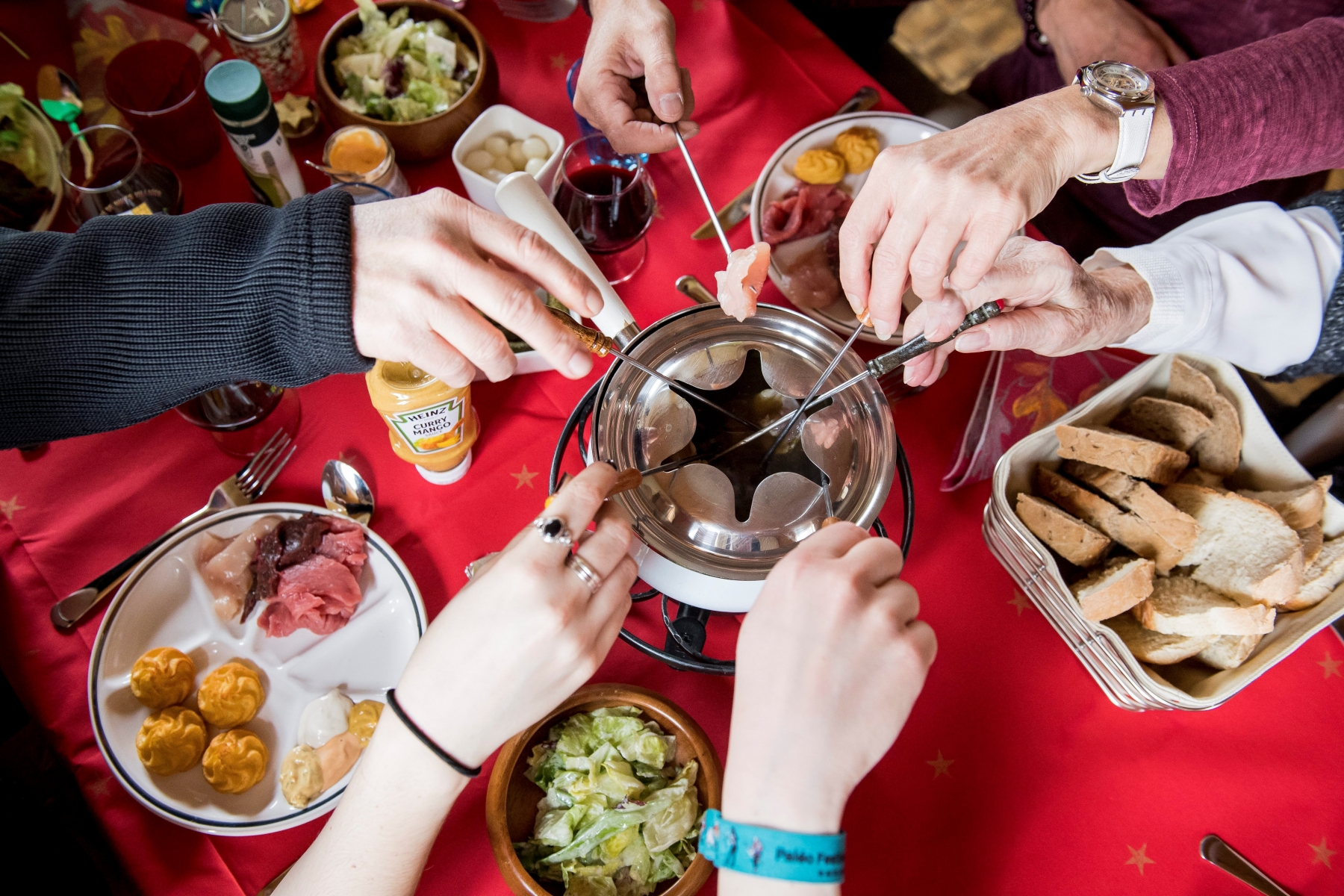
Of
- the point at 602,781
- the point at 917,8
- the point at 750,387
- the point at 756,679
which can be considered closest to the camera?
the point at 756,679

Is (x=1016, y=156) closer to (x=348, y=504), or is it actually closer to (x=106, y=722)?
(x=348, y=504)

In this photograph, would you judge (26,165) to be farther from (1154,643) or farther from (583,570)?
(1154,643)

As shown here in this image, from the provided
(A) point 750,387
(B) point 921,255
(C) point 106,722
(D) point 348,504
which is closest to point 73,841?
(C) point 106,722

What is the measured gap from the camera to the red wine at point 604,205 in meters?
1.39


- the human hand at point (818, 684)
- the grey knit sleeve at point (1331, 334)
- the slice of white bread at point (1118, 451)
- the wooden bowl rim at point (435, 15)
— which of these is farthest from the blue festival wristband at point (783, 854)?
the wooden bowl rim at point (435, 15)

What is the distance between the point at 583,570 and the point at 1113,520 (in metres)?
0.87

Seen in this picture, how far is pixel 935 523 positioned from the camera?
1.42 m

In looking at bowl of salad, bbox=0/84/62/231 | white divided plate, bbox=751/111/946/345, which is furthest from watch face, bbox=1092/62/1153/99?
bowl of salad, bbox=0/84/62/231

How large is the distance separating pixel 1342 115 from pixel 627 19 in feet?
4.03

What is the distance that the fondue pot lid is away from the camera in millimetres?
1097

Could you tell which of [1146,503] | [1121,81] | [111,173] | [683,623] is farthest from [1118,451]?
[111,173]

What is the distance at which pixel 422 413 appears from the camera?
1161mm

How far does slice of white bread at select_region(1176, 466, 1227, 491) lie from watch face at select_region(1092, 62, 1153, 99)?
0.62 metres

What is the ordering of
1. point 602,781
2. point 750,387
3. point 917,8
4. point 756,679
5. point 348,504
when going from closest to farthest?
1. point 756,679
2. point 602,781
3. point 750,387
4. point 348,504
5. point 917,8
